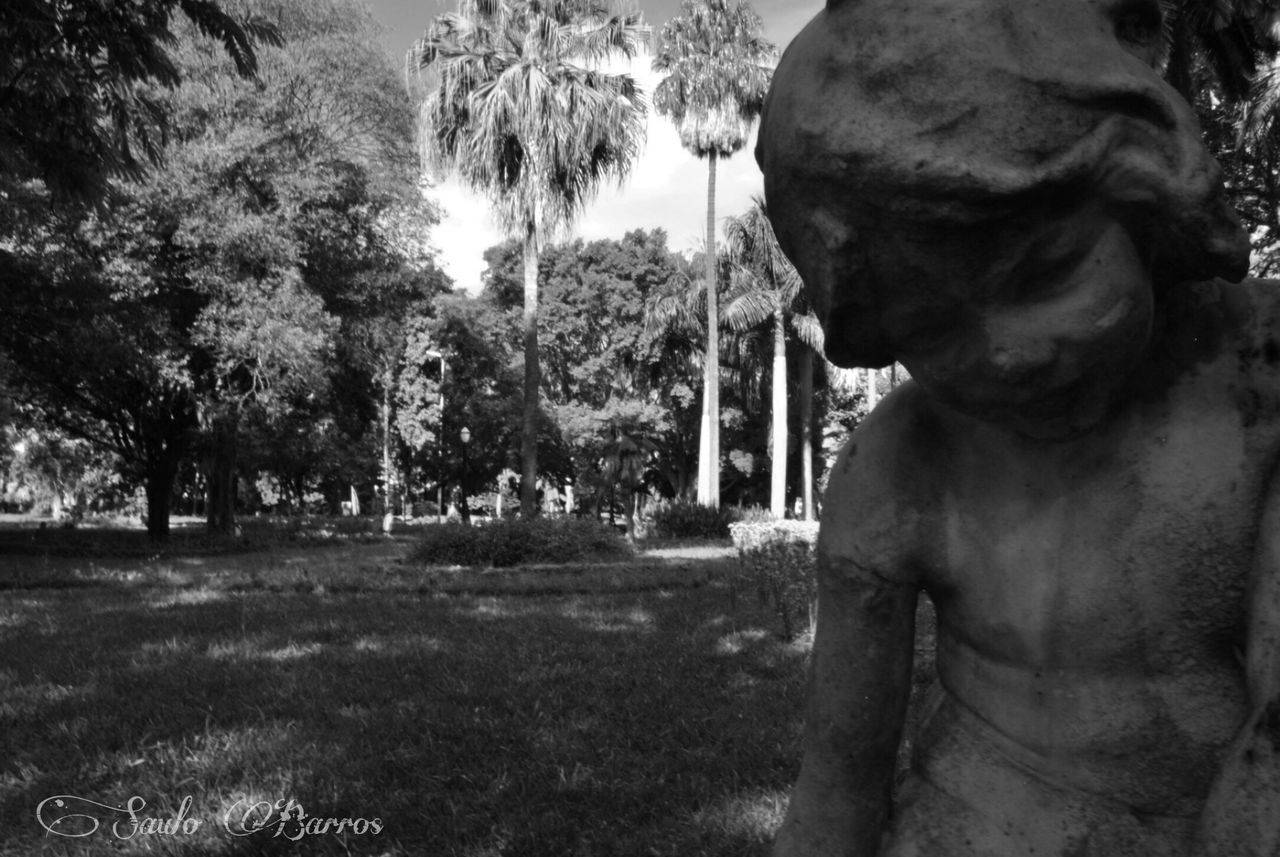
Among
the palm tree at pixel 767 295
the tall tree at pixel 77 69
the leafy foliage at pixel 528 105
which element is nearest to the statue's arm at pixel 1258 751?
the tall tree at pixel 77 69

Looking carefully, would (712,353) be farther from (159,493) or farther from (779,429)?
(159,493)

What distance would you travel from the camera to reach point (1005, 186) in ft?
2.84

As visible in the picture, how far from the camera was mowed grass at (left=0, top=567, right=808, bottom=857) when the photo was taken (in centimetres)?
413

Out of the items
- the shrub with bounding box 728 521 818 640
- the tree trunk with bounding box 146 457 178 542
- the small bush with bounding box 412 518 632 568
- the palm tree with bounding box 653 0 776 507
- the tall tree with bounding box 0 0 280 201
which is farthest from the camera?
the palm tree with bounding box 653 0 776 507

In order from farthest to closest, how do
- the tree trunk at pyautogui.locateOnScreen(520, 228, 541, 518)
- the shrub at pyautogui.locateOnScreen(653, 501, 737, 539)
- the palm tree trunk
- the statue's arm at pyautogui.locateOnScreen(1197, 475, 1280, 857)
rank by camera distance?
the palm tree trunk < the shrub at pyautogui.locateOnScreen(653, 501, 737, 539) < the tree trunk at pyautogui.locateOnScreen(520, 228, 541, 518) < the statue's arm at pyautogui.locateOnScreen(1197, 475, 1280, 857)

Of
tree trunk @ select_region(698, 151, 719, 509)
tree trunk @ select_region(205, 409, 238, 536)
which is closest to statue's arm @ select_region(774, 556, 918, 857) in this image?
tree trunk @ select_region(205, 409, 238, 536)

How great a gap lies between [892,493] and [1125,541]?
10.2 inches

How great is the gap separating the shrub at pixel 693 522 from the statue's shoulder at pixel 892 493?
934 inches

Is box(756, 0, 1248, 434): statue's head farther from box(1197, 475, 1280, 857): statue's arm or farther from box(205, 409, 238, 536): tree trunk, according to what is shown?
box(205, 409, 238, 536): tree trunk

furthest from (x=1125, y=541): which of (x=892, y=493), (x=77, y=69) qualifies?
(x=77, y=69)

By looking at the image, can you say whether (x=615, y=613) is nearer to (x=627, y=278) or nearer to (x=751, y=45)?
(x=751, y=45)

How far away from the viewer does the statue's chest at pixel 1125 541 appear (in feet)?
3.18

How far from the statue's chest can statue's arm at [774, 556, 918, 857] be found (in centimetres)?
13

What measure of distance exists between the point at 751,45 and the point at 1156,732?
83.6ft
